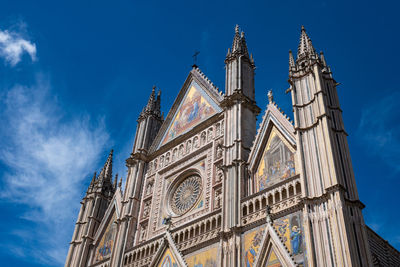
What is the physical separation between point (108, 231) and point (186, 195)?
6.04 m

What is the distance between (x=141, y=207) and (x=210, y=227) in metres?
6.06

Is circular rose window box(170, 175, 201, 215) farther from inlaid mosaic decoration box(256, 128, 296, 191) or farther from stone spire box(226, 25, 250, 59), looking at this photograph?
stone spire box(226, 25, 250, 59)

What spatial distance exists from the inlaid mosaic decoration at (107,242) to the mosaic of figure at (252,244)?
9334 mm

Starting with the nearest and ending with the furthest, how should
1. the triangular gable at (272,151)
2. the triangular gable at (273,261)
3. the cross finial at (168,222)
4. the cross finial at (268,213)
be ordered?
the triangular gable at (273,261), the cross finial at (268,213), the triangular gable at (272,151), the cross finial at (168,222)

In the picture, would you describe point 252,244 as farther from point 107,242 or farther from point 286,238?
point 107,242

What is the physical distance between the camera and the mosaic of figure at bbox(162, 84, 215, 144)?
23594 mm

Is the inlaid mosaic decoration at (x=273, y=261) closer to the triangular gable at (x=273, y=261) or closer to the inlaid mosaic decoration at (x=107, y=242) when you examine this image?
the triangular gable at (x=273, y=261)

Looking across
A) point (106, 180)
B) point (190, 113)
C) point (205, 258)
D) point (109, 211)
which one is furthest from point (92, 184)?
point (205, 258)

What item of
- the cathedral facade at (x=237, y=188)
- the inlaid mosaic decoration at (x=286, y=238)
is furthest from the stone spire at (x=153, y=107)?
the inlaid mosaic decoration at (x=286, y=238)

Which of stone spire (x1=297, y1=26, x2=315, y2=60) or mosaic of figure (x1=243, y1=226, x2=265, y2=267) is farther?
stone spire (x1=297, y1=26, x2=315, y2=60)

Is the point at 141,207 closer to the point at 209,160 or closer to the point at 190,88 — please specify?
the point at 209,160

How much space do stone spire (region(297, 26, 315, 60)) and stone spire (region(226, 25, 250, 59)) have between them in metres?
3.69

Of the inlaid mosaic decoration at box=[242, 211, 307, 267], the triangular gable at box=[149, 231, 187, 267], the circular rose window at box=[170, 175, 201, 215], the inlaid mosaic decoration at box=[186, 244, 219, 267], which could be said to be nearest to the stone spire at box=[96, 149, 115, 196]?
the circular rose window at box=[170, 175, 201, 215]

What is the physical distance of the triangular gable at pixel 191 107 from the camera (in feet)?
77.0
